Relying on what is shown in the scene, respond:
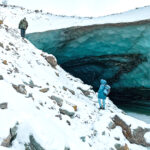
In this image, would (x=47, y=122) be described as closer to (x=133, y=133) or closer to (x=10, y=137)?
(x=10, y=137)

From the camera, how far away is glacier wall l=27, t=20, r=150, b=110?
14.2 meters

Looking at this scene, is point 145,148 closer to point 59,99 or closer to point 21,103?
point 59,99

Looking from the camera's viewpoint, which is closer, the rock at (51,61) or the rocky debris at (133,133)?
the rocky debris at (133,133)

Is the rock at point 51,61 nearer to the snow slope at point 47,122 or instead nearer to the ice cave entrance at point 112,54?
the snow slope at point 47,122

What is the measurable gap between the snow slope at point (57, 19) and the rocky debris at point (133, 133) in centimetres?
760

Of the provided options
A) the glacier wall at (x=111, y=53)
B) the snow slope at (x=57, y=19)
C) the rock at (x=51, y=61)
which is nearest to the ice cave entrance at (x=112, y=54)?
the glacier wall at (x=111, y=53)

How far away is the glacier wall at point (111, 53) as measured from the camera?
1420 centimetres

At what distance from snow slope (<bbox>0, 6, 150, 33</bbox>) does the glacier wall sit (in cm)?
59

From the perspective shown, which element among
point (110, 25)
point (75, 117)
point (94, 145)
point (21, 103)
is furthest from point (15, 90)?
point (110, 25)

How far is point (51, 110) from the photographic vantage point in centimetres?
583

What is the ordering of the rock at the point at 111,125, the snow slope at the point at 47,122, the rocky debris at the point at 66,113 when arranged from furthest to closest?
the rock at the point at 111,125, the rocky debris at the point at 66,113, the snow slope at the point at 47,122

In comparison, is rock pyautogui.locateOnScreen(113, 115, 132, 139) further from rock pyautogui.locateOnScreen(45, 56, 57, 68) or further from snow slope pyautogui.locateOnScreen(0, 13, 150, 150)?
rock pyautogui.locateOnScreen(45, 56, 57, 68)

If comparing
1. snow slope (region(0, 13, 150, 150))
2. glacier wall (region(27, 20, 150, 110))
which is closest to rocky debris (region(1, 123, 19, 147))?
snow slope (region(0, 13, 150, 150))

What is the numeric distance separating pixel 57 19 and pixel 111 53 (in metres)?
6.63
